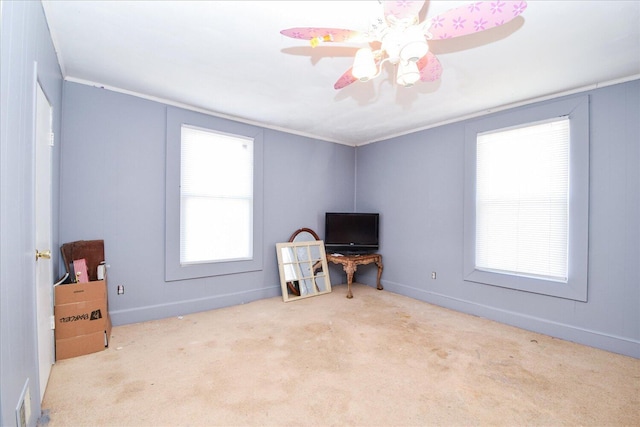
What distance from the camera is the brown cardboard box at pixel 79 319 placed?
2436 millimetres

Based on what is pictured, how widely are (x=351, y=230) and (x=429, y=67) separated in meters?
3.17

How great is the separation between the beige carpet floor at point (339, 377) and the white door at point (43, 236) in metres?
0.23

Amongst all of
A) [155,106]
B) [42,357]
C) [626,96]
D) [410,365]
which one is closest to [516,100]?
[626,96]

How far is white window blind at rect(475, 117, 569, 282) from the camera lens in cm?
308

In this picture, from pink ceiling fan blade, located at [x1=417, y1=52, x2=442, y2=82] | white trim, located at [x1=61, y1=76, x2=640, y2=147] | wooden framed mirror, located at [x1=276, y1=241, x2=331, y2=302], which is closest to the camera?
pink ceiling fan blade, located at [x1=417, y1=52, x2=442, y2=82]

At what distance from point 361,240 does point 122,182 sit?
3334 millimetres

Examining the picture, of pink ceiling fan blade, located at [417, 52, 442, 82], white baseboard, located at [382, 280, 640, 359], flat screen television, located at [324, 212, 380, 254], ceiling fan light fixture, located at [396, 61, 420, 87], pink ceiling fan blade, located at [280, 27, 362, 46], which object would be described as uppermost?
pink ceiling fan blade, located at [417, 52, 442, 82]

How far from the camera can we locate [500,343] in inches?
114

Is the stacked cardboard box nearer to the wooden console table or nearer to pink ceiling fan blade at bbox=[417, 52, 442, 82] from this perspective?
the wooden console table

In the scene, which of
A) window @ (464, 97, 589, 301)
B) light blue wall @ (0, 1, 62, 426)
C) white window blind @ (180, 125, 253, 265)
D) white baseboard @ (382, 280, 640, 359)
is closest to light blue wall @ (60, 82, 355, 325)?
white window blind @ (180, 125, 253, 265)

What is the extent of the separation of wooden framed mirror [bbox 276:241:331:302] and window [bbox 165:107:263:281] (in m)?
0.38

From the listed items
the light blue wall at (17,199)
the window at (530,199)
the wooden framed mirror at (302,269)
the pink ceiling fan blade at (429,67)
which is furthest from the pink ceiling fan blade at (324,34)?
the wooden framed mirror at (302,269)

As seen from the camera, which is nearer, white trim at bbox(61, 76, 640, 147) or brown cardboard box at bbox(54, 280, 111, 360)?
brown cardboard box at bbox(54, 280, 111, 360)

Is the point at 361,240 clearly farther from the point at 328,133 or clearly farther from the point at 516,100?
the point at 516,100
